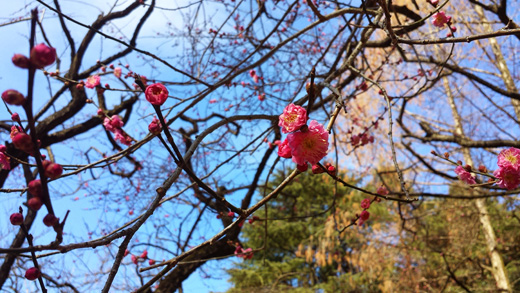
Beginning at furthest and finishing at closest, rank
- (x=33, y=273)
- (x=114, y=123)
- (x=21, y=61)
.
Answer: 1. (x=114, y=123)
2. (x=33, y=273)
3. (x=21, y=61)

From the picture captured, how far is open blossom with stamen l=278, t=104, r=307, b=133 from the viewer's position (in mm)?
875

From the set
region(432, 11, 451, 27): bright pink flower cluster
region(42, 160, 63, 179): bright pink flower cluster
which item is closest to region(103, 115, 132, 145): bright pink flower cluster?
region(42, 160, 63, 179): bright pink flower cluster

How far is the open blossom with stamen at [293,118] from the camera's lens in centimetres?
88

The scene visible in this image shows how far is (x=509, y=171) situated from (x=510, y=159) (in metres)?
0.12

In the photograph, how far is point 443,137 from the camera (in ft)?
10.6

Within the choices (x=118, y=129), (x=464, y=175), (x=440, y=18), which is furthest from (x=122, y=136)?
(x=440, y=18)

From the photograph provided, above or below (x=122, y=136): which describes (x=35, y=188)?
below

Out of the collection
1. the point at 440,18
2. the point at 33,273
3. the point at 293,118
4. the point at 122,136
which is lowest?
the point at 33,273

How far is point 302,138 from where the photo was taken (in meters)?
0.91

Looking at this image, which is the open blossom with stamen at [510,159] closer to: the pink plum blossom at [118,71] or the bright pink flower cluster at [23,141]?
the bright pink flower cluster at [23,141]

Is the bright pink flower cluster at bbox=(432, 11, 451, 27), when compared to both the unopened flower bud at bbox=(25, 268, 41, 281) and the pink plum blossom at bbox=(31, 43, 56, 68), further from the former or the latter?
the unopened flower bud at bbox=(25, 268, 41, 281)

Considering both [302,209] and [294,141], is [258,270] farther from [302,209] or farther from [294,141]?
[294,141]

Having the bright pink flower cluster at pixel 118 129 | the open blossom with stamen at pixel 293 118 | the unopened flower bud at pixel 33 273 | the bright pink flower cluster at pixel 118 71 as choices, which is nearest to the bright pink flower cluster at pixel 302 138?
the open blossom with stamen at pixel 293 118

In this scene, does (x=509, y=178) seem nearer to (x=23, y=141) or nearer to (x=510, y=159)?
(x=510, y=159)
